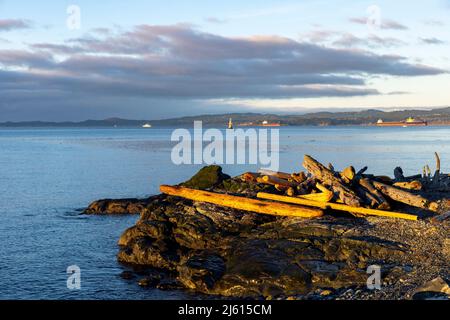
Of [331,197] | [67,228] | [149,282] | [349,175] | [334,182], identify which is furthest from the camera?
[67,228]

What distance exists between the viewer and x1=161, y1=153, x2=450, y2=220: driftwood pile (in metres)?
19.5

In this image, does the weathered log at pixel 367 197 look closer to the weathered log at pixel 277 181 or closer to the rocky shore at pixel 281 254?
the rocky shore at pixel 281 254

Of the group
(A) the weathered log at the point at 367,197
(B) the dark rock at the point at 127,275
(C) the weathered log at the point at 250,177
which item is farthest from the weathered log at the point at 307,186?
(B) the dark rock at the point at 127,275

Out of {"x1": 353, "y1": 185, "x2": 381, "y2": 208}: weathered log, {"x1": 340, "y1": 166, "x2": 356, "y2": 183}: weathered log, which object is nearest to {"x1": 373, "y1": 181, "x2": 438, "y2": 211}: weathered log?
{"x1": 353, "y1": 185, "x2": 381, "y2": 208}: weathered log

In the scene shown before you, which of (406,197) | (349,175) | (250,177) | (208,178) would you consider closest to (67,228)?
(208,178)

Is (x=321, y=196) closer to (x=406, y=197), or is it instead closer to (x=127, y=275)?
(x=406, y=197)

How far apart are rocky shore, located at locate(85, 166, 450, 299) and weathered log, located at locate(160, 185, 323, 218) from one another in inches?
9.8

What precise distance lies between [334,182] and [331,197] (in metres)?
1.12

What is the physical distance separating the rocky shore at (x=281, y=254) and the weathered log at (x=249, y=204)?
0.81ft

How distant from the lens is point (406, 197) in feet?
66.7

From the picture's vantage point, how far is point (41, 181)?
5247cm

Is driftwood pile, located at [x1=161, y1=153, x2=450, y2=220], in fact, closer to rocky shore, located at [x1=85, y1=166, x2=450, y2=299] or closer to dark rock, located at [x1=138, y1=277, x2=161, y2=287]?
rocky shore, located at [x1=85, y1=166, x2=450, y2=299]
